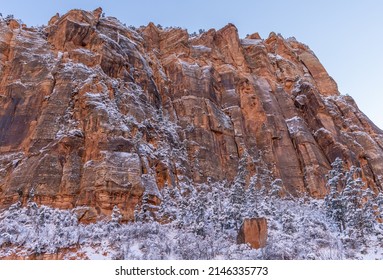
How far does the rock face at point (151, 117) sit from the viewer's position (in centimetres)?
2302

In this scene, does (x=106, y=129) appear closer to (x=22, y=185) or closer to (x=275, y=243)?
(x=22, y=185)

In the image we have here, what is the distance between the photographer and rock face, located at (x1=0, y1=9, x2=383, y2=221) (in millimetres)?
23016

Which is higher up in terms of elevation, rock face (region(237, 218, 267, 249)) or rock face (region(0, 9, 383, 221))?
rock face (region(0, 9, 383, 221))

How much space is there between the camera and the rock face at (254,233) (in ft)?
61.3

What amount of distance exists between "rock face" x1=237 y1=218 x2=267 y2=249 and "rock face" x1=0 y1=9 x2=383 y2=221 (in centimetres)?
693

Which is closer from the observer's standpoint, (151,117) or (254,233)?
(254,233)

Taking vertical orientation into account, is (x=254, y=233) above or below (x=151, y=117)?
below

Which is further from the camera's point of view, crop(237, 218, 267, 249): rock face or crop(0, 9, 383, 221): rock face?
crop(0, 9, 383, 221): rock face

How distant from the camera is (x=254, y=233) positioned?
1891 centimetres

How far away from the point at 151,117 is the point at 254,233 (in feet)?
53.4

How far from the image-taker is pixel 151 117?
103 ft

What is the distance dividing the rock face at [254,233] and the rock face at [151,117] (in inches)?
273

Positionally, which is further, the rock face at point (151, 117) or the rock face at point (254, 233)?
the rock face at point (151, 117)

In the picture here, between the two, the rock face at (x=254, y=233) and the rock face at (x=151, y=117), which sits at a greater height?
the rock face at (x=151, y=117)
